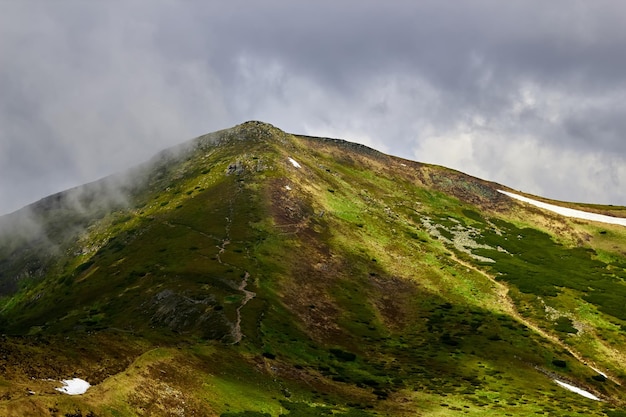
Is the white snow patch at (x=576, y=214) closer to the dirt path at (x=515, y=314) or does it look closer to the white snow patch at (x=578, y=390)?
the dirt path at (x=515, y=314)

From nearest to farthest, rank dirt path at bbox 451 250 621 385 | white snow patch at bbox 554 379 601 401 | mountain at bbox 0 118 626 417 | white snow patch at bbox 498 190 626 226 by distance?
1. mountain at bbox 0 118 626 417
2. white snow patch at bbox 554 379 601 401
3. dirt path at bbox 451 250 621 385
4. white snow patch at bbox 498 190 626 226

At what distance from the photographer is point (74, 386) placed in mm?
34688

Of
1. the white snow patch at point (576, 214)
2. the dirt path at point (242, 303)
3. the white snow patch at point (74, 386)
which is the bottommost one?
the white snow patch at point (74, 386)

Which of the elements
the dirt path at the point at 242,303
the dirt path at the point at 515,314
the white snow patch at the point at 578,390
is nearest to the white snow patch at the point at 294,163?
the dirt path at the point at 515,314

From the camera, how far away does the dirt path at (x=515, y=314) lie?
8066 centimetres

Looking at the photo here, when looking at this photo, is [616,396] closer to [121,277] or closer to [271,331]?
[271,331]

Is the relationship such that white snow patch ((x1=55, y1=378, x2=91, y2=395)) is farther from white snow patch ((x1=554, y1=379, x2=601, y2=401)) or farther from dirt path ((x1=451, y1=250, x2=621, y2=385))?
dirt path ((x1=451, y1=250, x2=621, y2=385))

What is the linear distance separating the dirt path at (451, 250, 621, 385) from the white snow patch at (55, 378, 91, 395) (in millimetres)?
74525

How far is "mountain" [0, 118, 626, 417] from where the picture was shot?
45125 millimetres

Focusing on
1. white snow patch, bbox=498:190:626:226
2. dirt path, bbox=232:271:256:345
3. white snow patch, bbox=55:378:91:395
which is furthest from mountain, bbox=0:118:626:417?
white snow patch, bbox=498:190:626:226

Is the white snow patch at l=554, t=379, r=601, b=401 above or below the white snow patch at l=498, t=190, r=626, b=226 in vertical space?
below

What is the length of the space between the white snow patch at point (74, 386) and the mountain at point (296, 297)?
0.69m

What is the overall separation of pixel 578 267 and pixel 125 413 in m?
131

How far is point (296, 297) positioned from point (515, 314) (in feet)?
153
